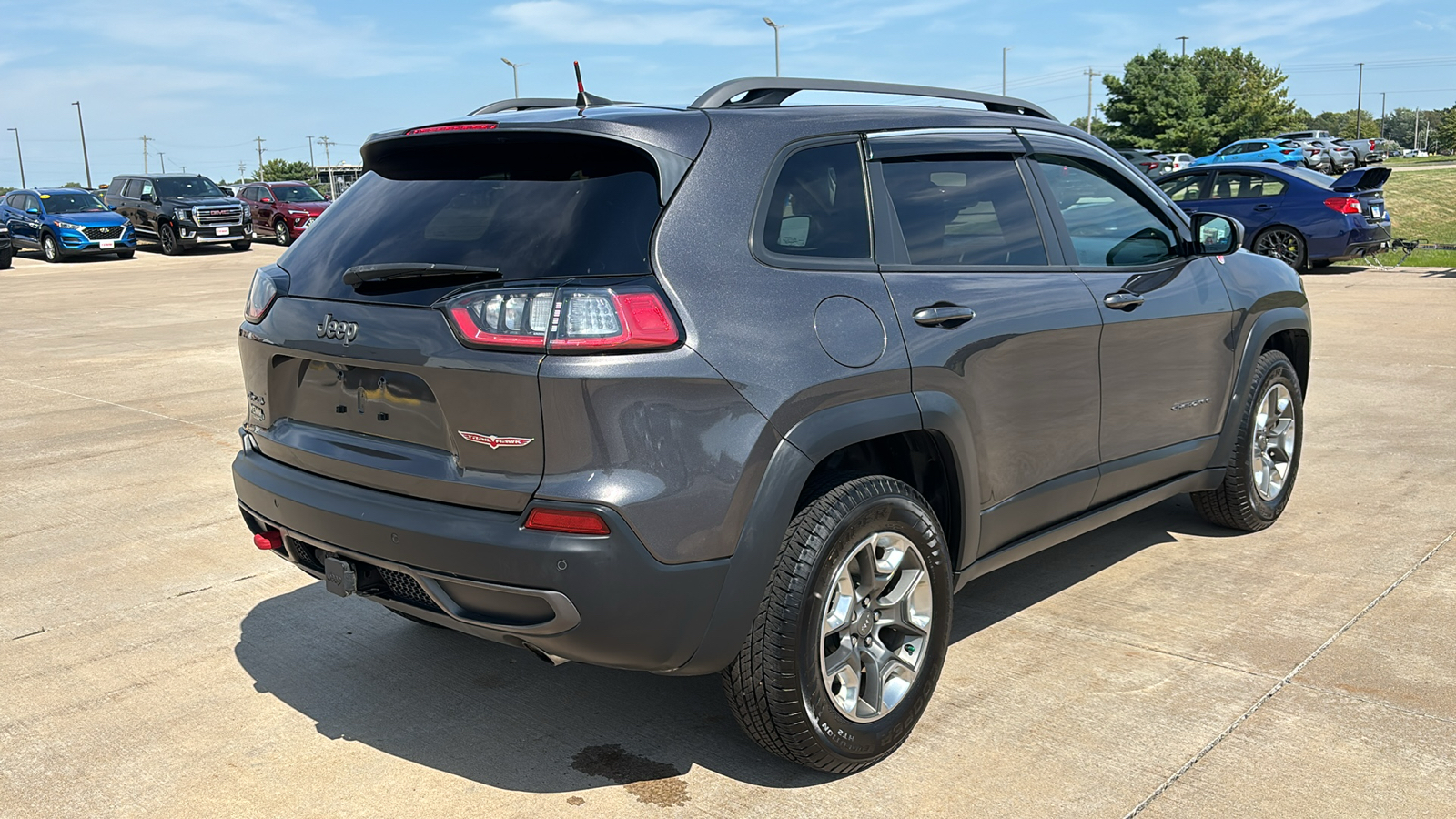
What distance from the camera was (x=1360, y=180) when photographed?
54.1 ft

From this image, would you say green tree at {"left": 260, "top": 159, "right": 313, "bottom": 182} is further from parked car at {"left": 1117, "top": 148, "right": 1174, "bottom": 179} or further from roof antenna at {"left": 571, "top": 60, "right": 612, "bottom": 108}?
roof antenna at {"left": 571, "top": 60, "right": 612, "bottom": 108}

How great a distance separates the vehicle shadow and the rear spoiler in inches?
559

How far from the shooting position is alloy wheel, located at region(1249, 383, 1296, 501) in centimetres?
523

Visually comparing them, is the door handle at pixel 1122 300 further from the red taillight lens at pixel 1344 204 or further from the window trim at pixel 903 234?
the red taillight lens at pixel 1344 204

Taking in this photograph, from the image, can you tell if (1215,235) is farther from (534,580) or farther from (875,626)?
(534,580)

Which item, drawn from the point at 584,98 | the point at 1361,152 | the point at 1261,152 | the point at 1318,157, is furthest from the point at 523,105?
the point at 1361,152

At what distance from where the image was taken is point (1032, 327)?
374 centimetres

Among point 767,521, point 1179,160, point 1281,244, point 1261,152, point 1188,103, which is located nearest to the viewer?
point 767,521

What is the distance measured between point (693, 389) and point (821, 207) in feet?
2.54

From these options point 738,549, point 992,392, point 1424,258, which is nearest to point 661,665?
point 738,549

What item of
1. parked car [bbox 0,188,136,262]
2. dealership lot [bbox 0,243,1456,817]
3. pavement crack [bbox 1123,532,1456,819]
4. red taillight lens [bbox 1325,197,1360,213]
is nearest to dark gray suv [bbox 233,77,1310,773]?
dealership lot [bbox 0,243,1456,817]

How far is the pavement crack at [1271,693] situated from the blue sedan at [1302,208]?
1301 cm

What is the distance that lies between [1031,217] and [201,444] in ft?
17.8

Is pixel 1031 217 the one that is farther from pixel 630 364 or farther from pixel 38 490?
pixel 38 490
